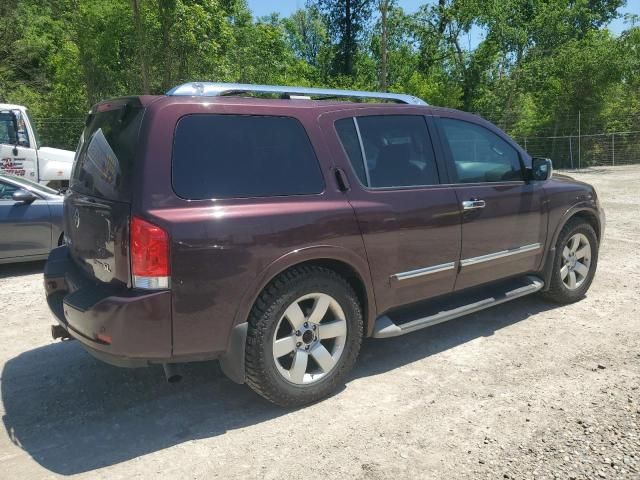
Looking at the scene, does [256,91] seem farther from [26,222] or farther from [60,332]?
[26,222]

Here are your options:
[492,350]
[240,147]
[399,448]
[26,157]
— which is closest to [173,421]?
[399,448]

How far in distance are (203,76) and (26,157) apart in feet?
30.3

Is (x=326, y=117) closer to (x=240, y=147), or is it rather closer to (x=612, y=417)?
(x=240, y=147)

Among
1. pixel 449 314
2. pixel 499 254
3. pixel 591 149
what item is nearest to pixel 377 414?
pixel 449 314

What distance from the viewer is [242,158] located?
3.35 metres

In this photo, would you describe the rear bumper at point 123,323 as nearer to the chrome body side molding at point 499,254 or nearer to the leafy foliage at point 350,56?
the chrome body side molding at point 499,254

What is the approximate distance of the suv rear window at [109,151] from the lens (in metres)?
3.17

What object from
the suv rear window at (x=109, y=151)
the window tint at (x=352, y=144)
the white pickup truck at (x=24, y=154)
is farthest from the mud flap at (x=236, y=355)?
the white pickup truck at (x=24, y=154)

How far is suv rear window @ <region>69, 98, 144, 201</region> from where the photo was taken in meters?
3.17

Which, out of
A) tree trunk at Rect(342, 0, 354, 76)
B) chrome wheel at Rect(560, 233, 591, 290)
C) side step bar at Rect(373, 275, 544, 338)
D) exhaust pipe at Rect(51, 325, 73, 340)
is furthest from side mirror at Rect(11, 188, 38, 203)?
tree trunk at Rect(342, 0, 354, 76)

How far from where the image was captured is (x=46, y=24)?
2591 cm

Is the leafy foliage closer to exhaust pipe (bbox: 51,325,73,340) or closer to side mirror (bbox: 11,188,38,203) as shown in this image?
side mirror (bbox: 11,188,38,203)

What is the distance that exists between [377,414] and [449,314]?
1104 mm

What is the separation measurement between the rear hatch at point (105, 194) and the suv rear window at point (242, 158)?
0.30 meters
